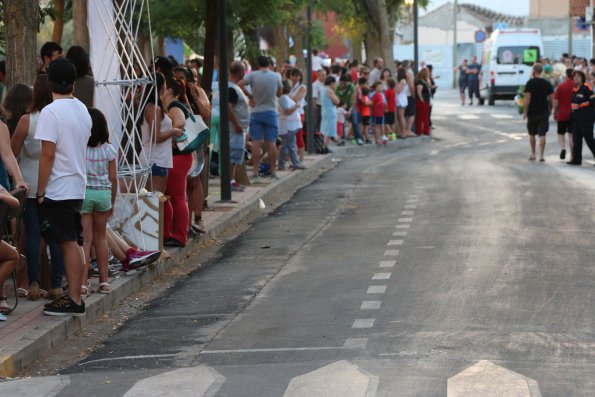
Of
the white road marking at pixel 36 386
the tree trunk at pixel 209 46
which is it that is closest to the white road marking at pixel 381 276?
the white road marking at pixel 36 386

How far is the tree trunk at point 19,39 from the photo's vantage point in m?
13.4

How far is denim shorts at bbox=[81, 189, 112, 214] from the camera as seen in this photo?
36.2 ft

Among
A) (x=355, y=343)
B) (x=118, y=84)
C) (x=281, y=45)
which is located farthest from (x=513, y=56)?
(x=355, y=343)

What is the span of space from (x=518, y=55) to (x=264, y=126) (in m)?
33.8

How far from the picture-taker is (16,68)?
13352mm

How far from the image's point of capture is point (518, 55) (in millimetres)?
54750

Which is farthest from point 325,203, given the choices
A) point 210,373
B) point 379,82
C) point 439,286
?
point 379,82

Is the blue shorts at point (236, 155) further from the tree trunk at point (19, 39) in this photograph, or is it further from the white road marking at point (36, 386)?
the white road marking at point (36, 386)

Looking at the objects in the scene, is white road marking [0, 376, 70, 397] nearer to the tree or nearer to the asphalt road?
the asphalt road

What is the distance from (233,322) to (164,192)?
3820 millimetres

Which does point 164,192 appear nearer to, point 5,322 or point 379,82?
point 5,322

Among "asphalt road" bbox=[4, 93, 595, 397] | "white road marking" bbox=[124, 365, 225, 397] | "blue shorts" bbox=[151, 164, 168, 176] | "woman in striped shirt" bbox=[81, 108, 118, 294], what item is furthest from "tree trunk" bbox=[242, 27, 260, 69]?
"white road marking" bbox=[124, 365, 225, 397]

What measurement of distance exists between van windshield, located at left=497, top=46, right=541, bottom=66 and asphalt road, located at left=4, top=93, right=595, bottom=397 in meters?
34.8

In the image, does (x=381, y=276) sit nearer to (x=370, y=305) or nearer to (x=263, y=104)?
(x=370, y=305)
